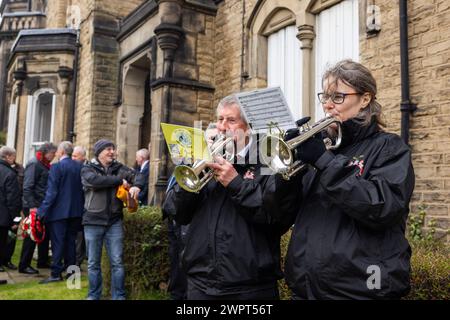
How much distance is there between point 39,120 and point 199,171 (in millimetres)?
14288

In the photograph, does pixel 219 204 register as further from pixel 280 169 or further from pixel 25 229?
pixel 25 229

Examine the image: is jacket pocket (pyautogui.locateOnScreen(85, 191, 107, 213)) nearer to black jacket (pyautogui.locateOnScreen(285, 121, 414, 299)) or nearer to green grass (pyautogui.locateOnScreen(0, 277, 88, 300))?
green grass (pyautogui.locateOnScreen(0, 277, 88, 300))

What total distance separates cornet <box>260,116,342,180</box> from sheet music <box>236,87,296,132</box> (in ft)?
0.24

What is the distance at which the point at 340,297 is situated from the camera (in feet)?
5.88

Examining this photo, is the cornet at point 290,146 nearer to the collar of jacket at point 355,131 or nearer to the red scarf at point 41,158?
the collar of jacket at point 355,131

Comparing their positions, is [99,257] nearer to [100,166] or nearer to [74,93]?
[100,166]

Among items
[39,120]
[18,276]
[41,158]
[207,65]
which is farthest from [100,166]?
[39,120]

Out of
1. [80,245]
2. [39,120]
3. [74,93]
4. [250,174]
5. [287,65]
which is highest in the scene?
[74,93]

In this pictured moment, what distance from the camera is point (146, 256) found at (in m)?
5.19

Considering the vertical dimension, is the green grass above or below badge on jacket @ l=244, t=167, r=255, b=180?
below

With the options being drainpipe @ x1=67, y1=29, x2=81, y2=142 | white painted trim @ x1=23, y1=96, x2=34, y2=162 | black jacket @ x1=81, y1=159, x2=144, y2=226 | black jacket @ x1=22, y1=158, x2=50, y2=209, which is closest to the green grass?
black jacket @ x1=81, y1=159, x2=144, y2=226

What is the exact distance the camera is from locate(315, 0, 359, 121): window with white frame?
6039 millimetres

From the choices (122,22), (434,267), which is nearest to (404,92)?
(434,267)

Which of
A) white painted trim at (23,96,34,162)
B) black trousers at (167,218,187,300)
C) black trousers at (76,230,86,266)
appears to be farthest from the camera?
white painted trim at (23,96,34,162)
